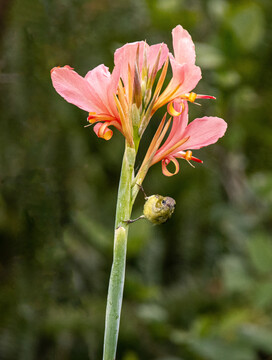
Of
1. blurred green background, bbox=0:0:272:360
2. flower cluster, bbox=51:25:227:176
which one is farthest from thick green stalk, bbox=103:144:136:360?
blurred green background, bbox=0:0:272:360

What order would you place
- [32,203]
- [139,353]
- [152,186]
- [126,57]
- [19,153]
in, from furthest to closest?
1. [152,186]
2. [139,353]
3. [19,153]
4. [32,203]
5. [126,57]

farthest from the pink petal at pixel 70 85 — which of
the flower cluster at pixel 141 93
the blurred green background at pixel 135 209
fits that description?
the blurred green background at pixel 135 209

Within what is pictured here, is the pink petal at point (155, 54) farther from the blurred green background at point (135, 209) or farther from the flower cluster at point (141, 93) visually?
the blurred green background at point (135, 209)

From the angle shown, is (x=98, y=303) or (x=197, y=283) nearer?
(x=98, y=303)

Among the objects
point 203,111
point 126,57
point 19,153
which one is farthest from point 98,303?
point 126,57

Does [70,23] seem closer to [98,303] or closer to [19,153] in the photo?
[19,153]

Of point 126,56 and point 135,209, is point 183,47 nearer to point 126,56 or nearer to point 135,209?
point 126,56
